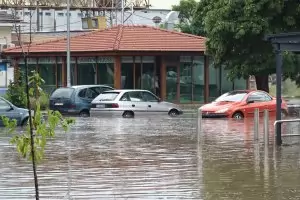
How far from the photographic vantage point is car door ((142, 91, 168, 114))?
3619cm

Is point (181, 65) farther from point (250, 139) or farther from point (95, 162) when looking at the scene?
point (95, 162)

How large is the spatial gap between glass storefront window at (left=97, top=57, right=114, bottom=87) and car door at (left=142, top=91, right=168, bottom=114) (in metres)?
11.4

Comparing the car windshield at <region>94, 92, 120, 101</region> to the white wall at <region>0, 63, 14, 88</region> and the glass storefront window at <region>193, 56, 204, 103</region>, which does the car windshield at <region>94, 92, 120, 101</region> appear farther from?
the white wall at <region>0, 63, 14, 88</region>

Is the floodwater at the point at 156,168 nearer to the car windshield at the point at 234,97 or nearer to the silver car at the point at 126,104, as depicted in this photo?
the car windshield at the point at 234,97

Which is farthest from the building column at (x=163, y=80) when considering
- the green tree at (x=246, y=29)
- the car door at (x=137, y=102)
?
the car door at (x=137, y=102)

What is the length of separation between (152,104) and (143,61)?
11858mm

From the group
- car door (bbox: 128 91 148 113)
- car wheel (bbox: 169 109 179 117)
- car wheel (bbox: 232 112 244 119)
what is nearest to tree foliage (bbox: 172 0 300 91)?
car wheel (bbox: 169 109 179 117)

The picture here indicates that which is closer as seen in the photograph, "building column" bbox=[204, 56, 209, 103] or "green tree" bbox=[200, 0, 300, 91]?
"green tree" bbox=[200, 0, 300, 91]

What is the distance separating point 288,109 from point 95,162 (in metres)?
21.8

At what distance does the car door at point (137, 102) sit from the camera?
1410 inches

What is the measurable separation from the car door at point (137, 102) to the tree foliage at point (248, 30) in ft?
15.3

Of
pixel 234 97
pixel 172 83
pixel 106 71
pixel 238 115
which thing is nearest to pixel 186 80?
pixel 172 83

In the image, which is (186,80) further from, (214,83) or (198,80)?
(214,83)

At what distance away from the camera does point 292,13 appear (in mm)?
35875
